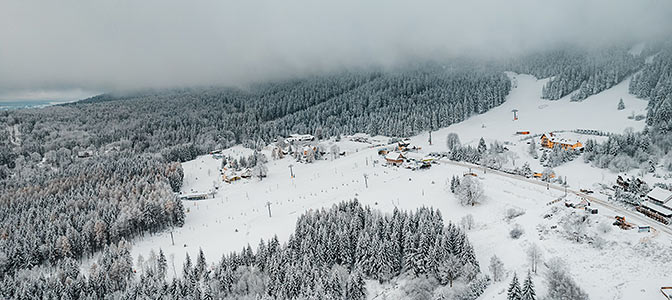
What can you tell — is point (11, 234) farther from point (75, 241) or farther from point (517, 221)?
point (517, 221)

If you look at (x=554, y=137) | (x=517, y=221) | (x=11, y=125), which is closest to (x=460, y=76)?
(x=554, y=137)

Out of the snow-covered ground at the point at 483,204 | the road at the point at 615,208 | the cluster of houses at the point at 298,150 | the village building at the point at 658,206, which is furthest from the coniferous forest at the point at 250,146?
the village building at the point at 658,206

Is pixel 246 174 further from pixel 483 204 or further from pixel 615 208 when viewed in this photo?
pixel 615 208

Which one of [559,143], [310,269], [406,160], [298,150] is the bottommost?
[310,269]

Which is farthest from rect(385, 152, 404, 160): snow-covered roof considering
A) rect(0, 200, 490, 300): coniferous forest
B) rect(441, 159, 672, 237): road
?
rect(0, 200, 490, 300): coniferous forest

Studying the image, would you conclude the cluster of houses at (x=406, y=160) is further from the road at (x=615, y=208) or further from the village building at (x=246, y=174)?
the village building at (x=246, y=174)

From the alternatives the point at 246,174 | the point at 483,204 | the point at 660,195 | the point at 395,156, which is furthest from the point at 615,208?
the point at 246,174
